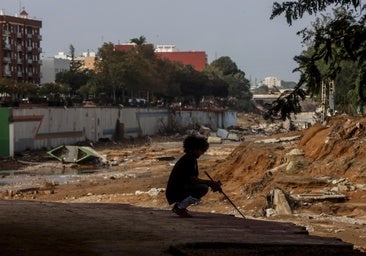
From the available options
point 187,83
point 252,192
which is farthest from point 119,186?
point 187,83

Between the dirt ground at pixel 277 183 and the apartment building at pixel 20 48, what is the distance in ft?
194

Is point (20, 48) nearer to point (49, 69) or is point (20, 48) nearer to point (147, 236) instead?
point (49, 69)

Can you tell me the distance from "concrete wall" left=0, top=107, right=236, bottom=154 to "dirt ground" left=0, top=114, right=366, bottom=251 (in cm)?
1232

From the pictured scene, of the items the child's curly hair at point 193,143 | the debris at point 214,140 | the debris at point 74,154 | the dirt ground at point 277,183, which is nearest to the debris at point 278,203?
the dirt ground at point 277,183

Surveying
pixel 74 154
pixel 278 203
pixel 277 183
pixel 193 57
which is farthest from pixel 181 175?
pixel 193 57

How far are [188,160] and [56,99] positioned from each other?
73.8 metres

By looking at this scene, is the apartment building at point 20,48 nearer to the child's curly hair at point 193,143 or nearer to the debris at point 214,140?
the debris at point 214,140

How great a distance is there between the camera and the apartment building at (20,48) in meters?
102

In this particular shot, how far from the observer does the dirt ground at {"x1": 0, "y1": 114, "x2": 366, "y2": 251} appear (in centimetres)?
1947

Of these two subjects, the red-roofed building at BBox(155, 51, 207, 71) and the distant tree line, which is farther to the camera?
the red-roofed building at BBox(155, 51, 207, 71)

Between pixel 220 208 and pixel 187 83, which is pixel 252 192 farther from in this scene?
pixel 187 83

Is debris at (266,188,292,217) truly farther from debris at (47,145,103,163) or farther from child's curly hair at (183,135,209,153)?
debris at (47,145,103,163)

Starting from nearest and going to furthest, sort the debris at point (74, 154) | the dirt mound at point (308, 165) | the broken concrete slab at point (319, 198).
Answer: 1. the broken concrete slab at point (319, 198)
2. the dirt mound at point (308, 165)
3. the debris at point (74, 154)

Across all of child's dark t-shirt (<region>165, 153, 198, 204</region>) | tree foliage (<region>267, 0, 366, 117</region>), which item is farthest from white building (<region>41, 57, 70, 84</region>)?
tree foliage (<region>267, 0, 366, 117</region>)
